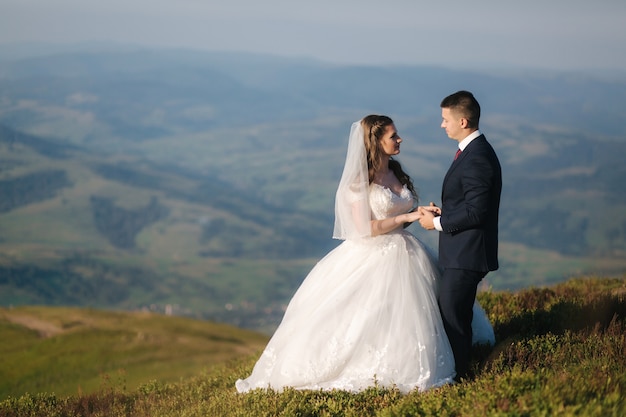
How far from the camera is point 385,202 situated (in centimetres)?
1033

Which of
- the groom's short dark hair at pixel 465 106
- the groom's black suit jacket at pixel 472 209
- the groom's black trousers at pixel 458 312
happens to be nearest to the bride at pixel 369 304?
the groom's black trousers at pixel 458 312

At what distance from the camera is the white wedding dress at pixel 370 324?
956 cm

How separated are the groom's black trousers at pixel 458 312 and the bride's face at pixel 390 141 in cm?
190

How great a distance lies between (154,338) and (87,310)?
6.37 meters

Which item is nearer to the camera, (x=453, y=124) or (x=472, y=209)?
(x=472, y=209)

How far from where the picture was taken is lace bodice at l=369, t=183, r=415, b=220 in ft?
33.9

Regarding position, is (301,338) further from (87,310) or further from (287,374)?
(87,310)

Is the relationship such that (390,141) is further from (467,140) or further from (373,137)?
(467,140)

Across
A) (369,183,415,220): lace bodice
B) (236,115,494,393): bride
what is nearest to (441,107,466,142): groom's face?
(236,115,494,393): bride

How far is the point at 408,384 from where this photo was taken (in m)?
9.44

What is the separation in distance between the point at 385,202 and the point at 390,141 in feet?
2.85

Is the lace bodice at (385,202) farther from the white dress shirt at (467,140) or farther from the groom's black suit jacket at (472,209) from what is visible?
the white dress shirt at (467,140)

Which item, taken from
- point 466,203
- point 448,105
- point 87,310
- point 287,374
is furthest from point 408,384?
point 87,310

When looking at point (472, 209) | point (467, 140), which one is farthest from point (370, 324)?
point (467, 140)
